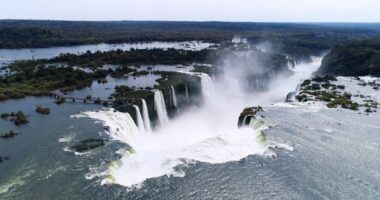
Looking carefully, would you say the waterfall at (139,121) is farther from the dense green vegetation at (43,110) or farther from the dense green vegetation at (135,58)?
the dense green vegetation at (135,58)

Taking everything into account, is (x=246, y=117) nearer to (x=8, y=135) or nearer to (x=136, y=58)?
(x=8, y=135)

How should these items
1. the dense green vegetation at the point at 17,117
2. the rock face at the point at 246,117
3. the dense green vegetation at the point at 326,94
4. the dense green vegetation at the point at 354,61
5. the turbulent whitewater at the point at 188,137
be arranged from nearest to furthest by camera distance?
the turbulent whitewater at the point at 188,137
the dense green vegetation at the point at 17,117
the rock face at the point at 246,117
the dense green vegetation at the point at 326,94
the dense green vegetation at the point at 354,61

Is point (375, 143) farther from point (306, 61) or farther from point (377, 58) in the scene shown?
point (306, 61)

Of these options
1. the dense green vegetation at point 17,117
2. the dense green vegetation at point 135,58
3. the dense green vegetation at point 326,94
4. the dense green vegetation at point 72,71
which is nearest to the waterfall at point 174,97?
the dense green vegetation at point 72,71

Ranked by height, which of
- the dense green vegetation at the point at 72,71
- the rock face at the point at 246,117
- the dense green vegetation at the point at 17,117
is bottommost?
the rock face at the point at 246,117

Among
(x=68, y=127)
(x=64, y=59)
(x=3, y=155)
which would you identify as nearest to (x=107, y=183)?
(x=3, y=155)

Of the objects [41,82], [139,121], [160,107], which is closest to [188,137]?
[139,121]

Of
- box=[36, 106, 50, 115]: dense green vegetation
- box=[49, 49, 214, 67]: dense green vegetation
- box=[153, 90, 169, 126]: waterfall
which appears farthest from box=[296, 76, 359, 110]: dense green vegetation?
box=[36, 106, 50, 115]: dense green vegetation

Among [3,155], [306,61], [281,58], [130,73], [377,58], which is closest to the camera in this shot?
[3,155]

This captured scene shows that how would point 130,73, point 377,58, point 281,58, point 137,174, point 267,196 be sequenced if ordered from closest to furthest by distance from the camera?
point 267,196
point 137,174
point 130,73
point 377,58
point 281,58
